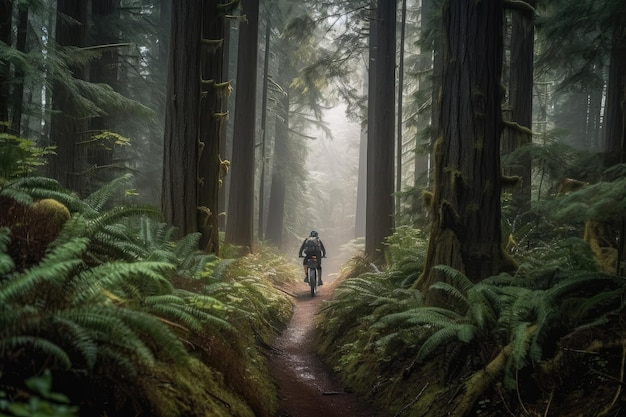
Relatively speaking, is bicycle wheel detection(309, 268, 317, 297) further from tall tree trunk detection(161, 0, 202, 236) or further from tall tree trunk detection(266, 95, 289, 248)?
tall tree trunk detection(266, 95, 289, 248)

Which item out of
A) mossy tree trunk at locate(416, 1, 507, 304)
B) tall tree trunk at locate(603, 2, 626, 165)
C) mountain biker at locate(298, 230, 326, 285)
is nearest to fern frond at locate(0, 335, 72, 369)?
mossy tree trunk at locate(416, 1, 507, 304)

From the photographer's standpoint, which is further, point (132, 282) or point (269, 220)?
point (269, 220)

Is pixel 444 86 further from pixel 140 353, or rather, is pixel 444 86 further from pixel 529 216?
pixel 140 353

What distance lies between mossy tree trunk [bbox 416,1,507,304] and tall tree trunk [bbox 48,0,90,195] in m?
8.33

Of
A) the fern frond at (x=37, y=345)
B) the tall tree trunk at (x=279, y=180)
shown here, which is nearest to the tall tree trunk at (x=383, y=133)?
the fern frond at (x=37, y=345)

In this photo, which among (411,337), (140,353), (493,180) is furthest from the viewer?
(493,180)

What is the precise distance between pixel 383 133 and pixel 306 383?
30.8 feet

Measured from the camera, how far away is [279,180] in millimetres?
28188

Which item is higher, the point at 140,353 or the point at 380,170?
the point at 380,170

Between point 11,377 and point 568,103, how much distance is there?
118ft

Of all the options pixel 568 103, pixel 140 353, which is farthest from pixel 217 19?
pixel 568 103

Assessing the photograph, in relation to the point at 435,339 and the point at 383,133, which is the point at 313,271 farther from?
the point at 435,339

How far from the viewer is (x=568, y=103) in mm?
31703

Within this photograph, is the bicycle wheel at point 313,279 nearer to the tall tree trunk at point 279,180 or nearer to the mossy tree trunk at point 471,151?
the mossy tree trunk at point 471,151
